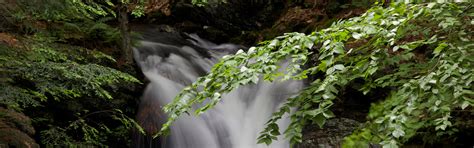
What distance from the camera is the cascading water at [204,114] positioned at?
777 centimetres

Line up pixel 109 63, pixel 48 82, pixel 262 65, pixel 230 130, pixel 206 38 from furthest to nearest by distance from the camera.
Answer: pixel 206 38 < pixel 230 130 < pixel 109 63 < pixel 48 82 < pixel 262 65

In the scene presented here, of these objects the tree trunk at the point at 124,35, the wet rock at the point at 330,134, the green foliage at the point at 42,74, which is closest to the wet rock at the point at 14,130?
the green foliage at the point at 42,74

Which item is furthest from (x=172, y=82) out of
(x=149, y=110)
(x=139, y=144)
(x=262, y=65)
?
(x=262, y=65)

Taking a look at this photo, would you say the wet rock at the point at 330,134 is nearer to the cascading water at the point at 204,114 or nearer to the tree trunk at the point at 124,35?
the cascading water at the point at 204,114

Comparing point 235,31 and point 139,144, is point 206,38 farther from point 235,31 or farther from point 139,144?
point 139,144

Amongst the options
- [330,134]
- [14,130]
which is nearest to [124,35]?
[330,134]

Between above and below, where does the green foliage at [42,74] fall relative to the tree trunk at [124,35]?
above

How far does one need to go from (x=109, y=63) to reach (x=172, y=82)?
1.83 meters

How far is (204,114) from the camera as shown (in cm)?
843

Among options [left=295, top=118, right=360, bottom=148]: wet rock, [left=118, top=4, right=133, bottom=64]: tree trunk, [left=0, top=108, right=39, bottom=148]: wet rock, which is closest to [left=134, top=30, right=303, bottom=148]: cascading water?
[left=118, top=4, right=133, bottom=64]: tree trunk

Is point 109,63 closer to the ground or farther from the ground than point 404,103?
closer to the ground

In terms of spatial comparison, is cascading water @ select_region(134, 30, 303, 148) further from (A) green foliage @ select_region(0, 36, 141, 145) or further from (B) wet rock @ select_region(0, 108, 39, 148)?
(B) wet rock @ select_region(0, 108, 39, 148)

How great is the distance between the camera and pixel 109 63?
770cm

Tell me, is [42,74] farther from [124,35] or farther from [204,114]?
[204,114]
